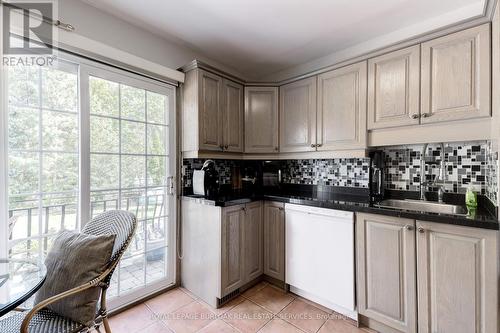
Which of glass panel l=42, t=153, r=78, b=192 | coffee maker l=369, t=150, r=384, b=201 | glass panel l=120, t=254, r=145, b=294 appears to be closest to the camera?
glass panel l=42, t=153, r=78, b=192

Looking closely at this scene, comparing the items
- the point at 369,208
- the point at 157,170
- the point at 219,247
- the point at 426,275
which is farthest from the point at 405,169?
the point at 157,170

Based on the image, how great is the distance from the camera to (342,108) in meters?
2.06

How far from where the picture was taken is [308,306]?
200cm

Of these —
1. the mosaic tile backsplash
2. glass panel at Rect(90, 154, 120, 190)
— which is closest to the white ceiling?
the mosaic tile backsplash

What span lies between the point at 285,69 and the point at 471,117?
194 cm

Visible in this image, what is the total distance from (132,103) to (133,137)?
305mm

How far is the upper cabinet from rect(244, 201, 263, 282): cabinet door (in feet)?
2.26

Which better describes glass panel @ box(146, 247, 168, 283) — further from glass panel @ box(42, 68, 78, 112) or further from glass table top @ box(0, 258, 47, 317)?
glass panel @ box(42, 68, 78, 112)

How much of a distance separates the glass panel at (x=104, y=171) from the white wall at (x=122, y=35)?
0.94 m

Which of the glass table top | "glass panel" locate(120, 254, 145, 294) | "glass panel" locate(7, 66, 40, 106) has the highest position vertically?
"glass panel" locate(7, 66, 40, 106)

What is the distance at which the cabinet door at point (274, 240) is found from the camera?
2219 millimetres

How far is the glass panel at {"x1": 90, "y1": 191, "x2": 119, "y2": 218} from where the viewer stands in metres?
1.78

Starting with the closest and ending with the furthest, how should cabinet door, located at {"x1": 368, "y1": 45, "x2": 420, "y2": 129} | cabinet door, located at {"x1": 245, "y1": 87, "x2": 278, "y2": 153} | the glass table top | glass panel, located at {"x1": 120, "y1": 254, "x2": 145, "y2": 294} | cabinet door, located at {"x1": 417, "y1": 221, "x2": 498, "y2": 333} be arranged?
the glass table top, cabinet door, located at {"x1": 417, "y1": 221, "x2": 498, "y2": 333}, cabinet door, located at {"x1": 368, "y1": 45, "x2": 420, "y2": 129}, glass panel, located at {"x1": 120, "y1": 254, "x2": 145, "y2": 294}, cabinet door, located at {"x1": 245, "y1": 87, "x2": 278, "y2": 153}

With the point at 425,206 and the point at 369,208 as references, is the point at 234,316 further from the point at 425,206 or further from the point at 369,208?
the point at 425,206
